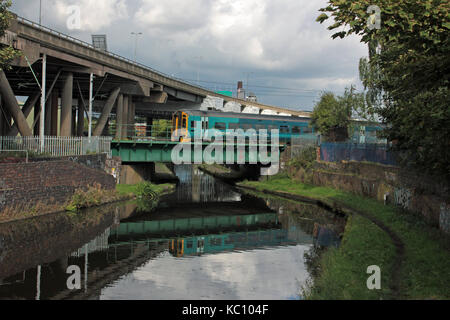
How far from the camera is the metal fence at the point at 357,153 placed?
100.0ft

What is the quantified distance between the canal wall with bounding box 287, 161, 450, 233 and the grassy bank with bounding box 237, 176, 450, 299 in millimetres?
681

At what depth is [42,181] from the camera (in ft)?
80.0

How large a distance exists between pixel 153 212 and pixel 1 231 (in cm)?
1121

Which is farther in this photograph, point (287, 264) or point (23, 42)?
point (23, 42)

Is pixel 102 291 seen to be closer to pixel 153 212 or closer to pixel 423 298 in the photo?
pixel 423 298

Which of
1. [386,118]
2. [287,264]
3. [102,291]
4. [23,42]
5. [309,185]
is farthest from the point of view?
[309,185]

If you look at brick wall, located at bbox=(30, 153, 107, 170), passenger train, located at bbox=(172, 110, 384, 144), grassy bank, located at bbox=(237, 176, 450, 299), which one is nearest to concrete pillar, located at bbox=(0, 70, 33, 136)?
brick wall, located at bbox=(30, 153, 107, 170)

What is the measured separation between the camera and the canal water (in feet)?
46.6

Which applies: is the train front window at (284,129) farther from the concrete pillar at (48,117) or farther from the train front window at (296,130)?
the concrete pillar at (48,117)

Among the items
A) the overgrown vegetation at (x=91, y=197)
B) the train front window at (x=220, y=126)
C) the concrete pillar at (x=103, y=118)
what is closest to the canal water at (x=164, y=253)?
the overgrown vegetation at (x=91, y=197)

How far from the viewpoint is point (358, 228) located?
20.7m

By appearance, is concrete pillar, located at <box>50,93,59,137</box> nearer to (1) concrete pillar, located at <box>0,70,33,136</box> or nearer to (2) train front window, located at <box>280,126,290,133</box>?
(1) concrete pillar, located at <box>0,70,33,136</box>

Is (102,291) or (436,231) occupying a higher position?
(436,231)
